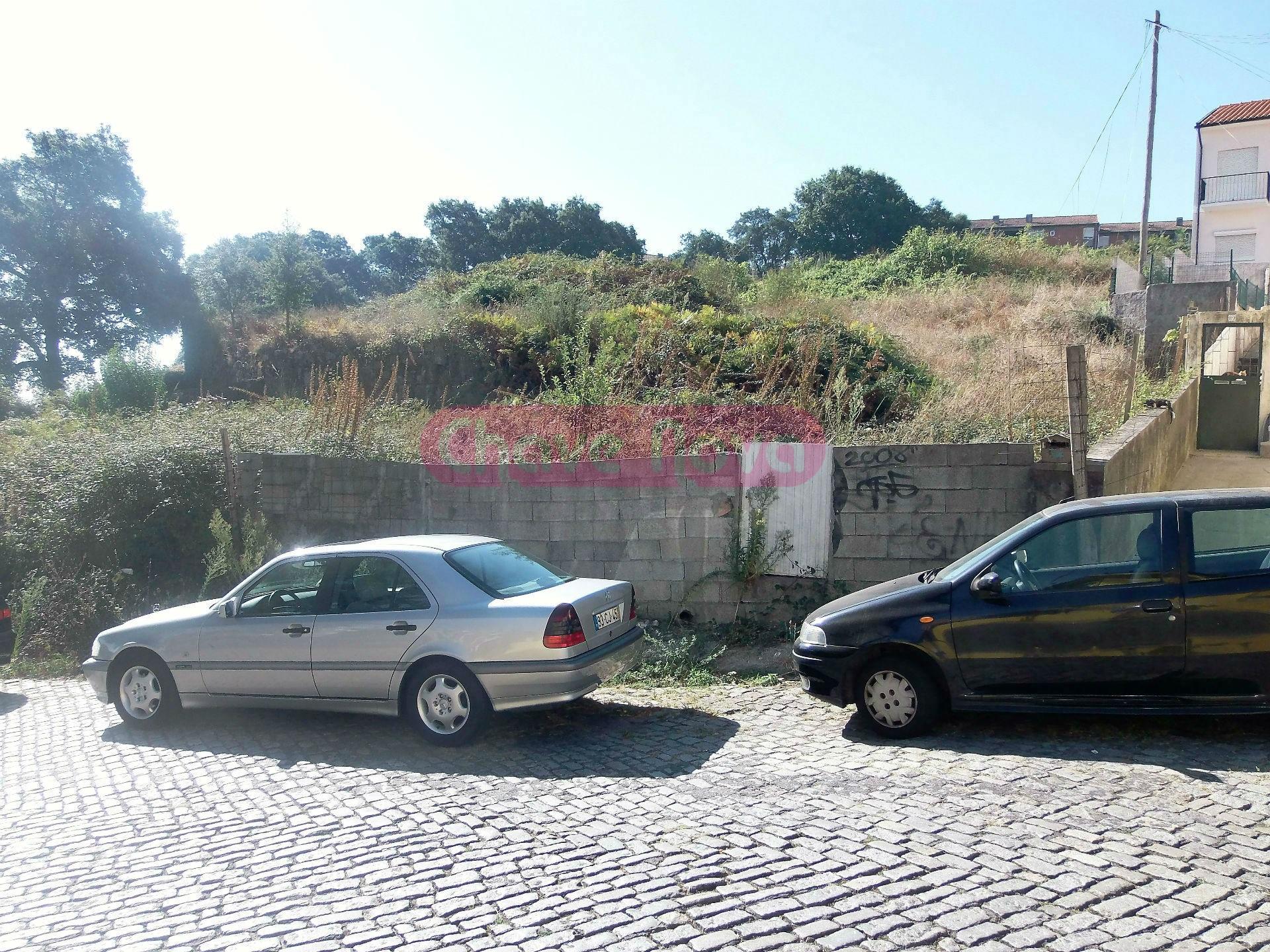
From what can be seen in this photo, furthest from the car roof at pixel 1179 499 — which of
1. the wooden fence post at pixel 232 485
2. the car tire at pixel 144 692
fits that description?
the wooden fence post at pixel 232 485

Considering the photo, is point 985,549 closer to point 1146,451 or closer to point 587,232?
point 1146,451

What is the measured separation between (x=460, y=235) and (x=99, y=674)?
52.0 m

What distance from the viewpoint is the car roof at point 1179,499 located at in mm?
5891

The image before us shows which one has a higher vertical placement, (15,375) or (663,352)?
(15,375)

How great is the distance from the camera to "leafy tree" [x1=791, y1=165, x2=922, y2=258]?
54.8 meters

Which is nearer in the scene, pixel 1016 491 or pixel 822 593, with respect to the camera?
pixel 1016 491

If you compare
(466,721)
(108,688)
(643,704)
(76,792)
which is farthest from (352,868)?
(108,688)

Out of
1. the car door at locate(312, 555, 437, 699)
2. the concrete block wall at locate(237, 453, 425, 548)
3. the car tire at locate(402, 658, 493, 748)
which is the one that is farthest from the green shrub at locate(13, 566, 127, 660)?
the car tire at locate(402, 658, 493, 748)

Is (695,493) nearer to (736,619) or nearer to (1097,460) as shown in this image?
(736,619)

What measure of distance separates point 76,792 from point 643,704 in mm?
4012

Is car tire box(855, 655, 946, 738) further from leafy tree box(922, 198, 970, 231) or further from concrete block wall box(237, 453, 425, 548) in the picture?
leafy tree box(922, 198, 970, 231)

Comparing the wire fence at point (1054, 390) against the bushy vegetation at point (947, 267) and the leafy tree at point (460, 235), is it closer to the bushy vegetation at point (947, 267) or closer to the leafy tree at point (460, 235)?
the bushy vegetation at point (947, 267)

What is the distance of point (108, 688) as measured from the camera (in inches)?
308

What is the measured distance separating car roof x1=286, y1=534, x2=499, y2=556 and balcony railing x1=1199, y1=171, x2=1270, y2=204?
3934cm
